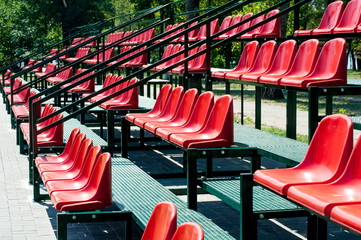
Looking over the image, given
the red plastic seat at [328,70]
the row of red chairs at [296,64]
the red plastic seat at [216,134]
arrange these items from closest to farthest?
the red plastic seat at [216,134], the red plastic seat at [328,70], the row of red chairs at [296,64]

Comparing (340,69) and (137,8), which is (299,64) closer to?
(340,69)

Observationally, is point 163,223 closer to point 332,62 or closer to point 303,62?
point 332,62

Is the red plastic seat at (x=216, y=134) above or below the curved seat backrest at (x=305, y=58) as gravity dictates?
below

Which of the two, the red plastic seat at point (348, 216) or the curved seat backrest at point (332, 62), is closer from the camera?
the red plastic seat at point (348, 216)

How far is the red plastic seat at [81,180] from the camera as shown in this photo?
618 centimetres

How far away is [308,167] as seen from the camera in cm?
503

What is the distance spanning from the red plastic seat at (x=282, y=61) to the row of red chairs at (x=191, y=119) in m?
0.75

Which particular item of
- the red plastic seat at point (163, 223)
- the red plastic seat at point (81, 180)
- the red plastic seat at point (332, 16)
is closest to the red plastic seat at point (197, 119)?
the red plastic seat at point (81, 180)

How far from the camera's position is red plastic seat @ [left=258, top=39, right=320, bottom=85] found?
24.7ft

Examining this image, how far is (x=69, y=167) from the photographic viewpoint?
23.8ft

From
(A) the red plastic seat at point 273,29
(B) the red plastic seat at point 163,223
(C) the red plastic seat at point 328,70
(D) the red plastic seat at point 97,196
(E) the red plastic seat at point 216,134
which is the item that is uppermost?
(A) the red plastic seat at point 273,29

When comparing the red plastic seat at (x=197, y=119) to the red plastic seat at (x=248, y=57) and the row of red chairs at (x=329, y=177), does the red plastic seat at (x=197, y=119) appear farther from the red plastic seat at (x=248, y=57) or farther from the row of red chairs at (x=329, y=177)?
the row of red chairs at (x=329, y=177)

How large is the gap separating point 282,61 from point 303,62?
2.29 feet

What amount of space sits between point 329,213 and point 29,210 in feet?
14.4
